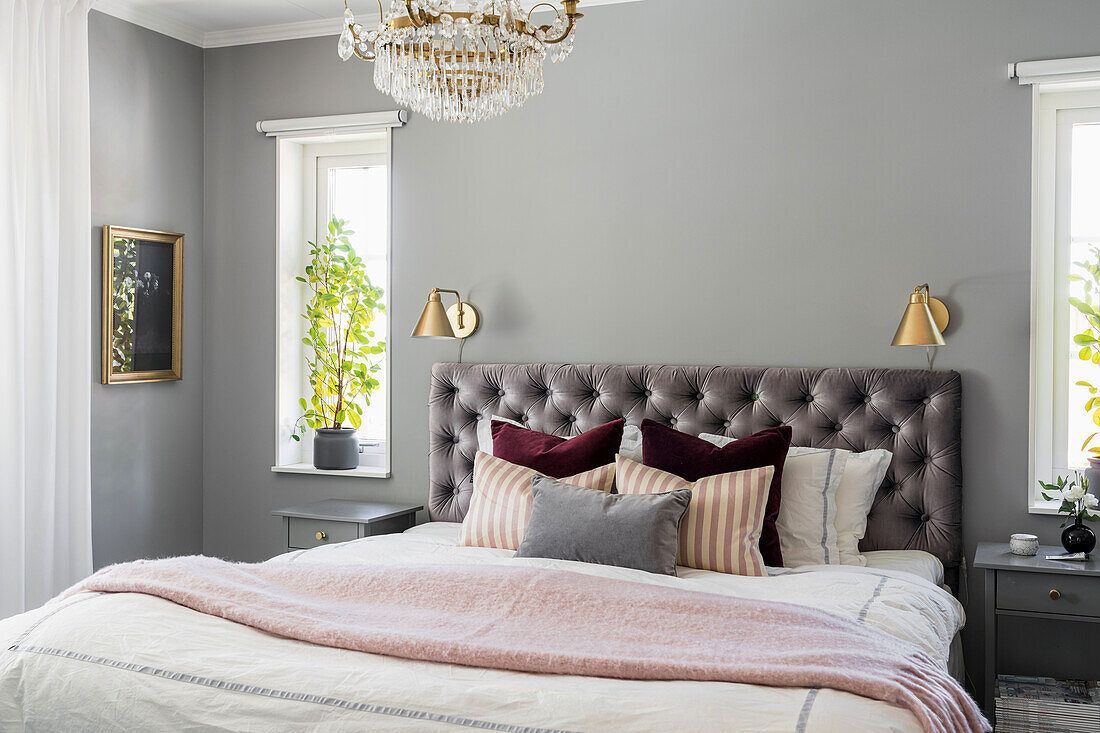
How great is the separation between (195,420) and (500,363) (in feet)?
4.74

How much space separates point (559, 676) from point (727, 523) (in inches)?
41.9

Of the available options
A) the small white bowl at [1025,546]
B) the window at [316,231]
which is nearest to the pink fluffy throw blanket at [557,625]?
the small white bowl at [1025,546]

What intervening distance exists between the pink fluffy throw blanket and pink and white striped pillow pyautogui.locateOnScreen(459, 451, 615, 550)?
0.56 m

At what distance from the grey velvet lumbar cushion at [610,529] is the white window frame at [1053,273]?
1.30 m

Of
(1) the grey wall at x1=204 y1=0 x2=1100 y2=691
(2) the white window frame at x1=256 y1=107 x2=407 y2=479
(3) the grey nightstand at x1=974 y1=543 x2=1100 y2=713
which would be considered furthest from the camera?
(2) the white window frame at x1=256 y1=107 x2=407 y2=479

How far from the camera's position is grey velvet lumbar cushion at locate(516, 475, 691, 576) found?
2.59 metres

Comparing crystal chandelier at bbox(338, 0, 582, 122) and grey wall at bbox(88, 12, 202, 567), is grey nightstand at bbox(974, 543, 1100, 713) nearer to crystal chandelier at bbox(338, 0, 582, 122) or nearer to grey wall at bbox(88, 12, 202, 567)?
crystal chandelier at bbox(338, 0, 582, 122)

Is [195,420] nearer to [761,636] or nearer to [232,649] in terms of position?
[232,649]

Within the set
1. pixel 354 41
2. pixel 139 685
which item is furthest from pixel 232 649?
pixel 354 41

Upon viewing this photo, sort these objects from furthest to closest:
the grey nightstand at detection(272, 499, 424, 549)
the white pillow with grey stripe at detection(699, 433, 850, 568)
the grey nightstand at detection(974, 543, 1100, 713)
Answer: the grey nightstand at detection(272, 499, 424, 549) < the white pillow with grey stripe at detection(699, 433, 850, 568) < the grey nightstand at detection(974, 543, 1100, 713)

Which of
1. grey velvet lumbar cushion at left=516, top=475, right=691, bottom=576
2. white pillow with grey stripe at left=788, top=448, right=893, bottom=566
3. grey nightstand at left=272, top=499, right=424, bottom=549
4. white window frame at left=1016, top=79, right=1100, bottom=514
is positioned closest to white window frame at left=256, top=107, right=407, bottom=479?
grey nightstand at left=272, top=499, right=424, bottom=549

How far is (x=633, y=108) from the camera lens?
3508mm

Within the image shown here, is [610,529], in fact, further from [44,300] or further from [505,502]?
[44,300]

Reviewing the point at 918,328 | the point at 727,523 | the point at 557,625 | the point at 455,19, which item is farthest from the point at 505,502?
the point at 455,19
